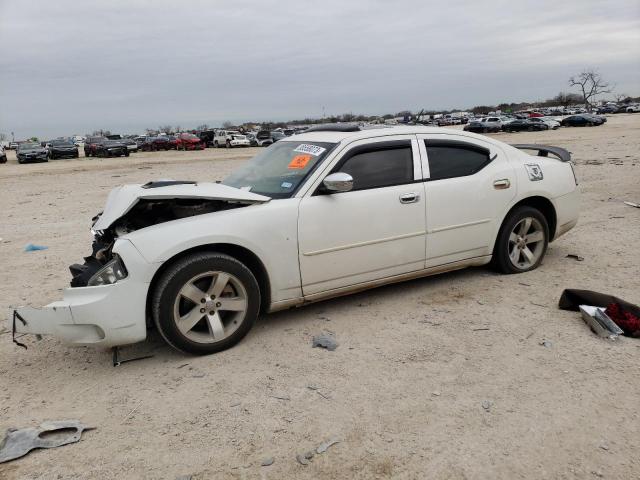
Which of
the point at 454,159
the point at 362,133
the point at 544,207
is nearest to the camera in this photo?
the point at 362,133

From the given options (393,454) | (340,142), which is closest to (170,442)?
(393,454)

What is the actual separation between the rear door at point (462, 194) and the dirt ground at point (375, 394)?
45 centimetres

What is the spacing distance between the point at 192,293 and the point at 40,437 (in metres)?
1.23

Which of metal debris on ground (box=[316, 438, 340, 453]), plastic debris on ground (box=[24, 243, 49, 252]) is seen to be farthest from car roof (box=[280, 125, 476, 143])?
plastic debris on ground (box=[24, 243, 49, 252])

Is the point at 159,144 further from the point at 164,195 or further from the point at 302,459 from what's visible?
the point at 302,459

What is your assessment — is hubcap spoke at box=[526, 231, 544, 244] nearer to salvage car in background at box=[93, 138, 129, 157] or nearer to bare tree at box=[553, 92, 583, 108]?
salvage car in background at box=[93, 138, 129, 157]

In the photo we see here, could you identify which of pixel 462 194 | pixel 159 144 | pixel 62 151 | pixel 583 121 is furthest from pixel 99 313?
pixel 583 121

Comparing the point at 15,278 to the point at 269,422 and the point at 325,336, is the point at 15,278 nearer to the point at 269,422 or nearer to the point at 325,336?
the point at 325,336

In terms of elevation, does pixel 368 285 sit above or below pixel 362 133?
below

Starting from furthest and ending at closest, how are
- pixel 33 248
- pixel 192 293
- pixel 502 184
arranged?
pixel 33 248 < pixel 502 184 < pixel 192 293

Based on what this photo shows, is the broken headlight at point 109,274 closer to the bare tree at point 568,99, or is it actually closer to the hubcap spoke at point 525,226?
the hubcap spoke at point 525,226

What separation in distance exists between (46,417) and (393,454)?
2087 mm

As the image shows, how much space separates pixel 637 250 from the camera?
5699 mm

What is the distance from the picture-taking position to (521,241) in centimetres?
510
